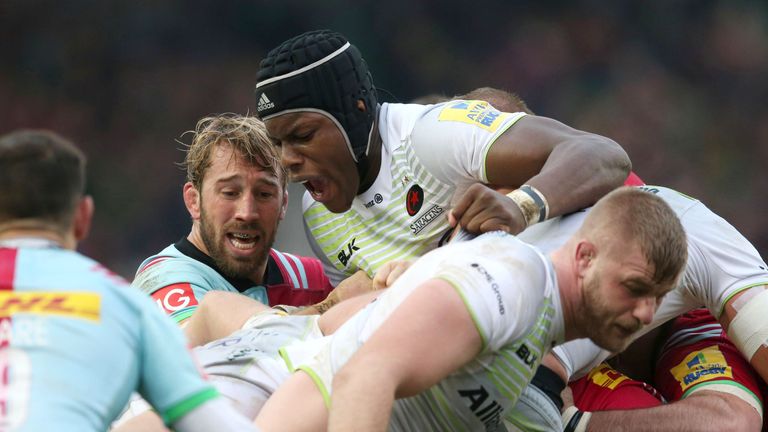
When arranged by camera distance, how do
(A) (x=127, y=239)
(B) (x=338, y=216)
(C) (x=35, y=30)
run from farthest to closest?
(C) (x=35, y=30) → (A) (x=127, y=239) → (B) (x=338, y=216)

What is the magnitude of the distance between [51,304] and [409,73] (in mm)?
7129

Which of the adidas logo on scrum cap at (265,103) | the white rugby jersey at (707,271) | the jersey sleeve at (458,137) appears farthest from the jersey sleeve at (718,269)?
the adidas logo on scrum cap at (265,103)

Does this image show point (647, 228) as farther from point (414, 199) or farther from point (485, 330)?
point (414, 199)

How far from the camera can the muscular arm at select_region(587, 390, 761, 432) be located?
391cm

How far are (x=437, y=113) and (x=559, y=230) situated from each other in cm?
87

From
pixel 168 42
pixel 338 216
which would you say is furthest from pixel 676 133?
pixel 338 216

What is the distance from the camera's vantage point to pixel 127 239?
805cm

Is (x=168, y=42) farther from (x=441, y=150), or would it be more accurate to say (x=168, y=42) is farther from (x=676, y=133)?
(x=441, y=150)

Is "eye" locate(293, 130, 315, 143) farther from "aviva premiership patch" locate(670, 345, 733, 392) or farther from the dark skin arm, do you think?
Result: "aviva premiership patch" locate(670, 345, 733, 392)

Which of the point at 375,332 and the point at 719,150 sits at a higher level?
the point at 375,332

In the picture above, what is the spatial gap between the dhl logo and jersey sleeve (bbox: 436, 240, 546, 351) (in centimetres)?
96

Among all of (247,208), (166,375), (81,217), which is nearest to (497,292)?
(166,375)

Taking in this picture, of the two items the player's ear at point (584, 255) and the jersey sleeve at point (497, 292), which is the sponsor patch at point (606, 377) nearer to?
the player's ear at point (584, 255)

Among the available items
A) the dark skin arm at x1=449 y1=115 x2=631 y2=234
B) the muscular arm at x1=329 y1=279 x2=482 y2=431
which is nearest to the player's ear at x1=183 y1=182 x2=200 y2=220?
the dark skin arm at x1=449 y1=115 x2=631 y2=234
